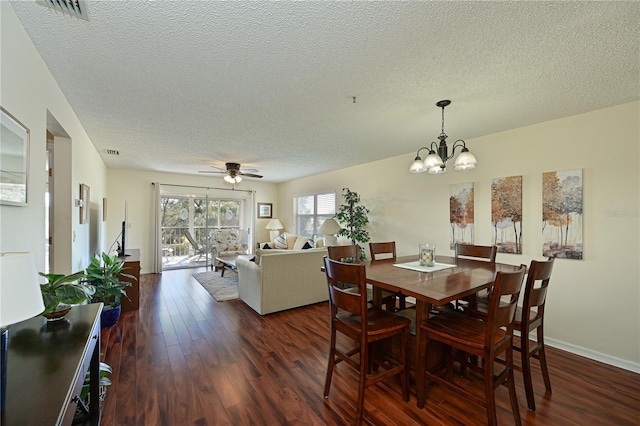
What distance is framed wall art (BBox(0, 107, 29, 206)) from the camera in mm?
1249

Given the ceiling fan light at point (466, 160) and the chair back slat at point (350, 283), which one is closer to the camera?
the chair back slat at point (350, 283)

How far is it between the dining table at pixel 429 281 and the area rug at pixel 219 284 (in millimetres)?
2866

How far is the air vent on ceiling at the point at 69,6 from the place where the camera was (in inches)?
51.6

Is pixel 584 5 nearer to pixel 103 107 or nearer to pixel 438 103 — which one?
pixel 438 103

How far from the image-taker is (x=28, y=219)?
154 cm

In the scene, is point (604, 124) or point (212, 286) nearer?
point (604, 124)

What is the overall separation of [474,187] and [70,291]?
396cm

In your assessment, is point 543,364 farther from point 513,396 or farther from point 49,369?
point 49,369

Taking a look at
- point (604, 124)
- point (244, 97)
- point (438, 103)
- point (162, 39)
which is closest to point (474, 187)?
point (604, 124)

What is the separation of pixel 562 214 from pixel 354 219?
9.23ft

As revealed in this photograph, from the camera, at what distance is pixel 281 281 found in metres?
3.69

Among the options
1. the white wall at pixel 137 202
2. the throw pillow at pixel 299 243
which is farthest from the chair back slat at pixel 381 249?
the white wall at pixel 137 202

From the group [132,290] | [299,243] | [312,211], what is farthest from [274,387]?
[312,211]

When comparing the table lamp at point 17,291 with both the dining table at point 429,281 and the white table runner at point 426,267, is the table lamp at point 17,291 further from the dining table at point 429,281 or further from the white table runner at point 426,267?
the white table runner at point 426,267
